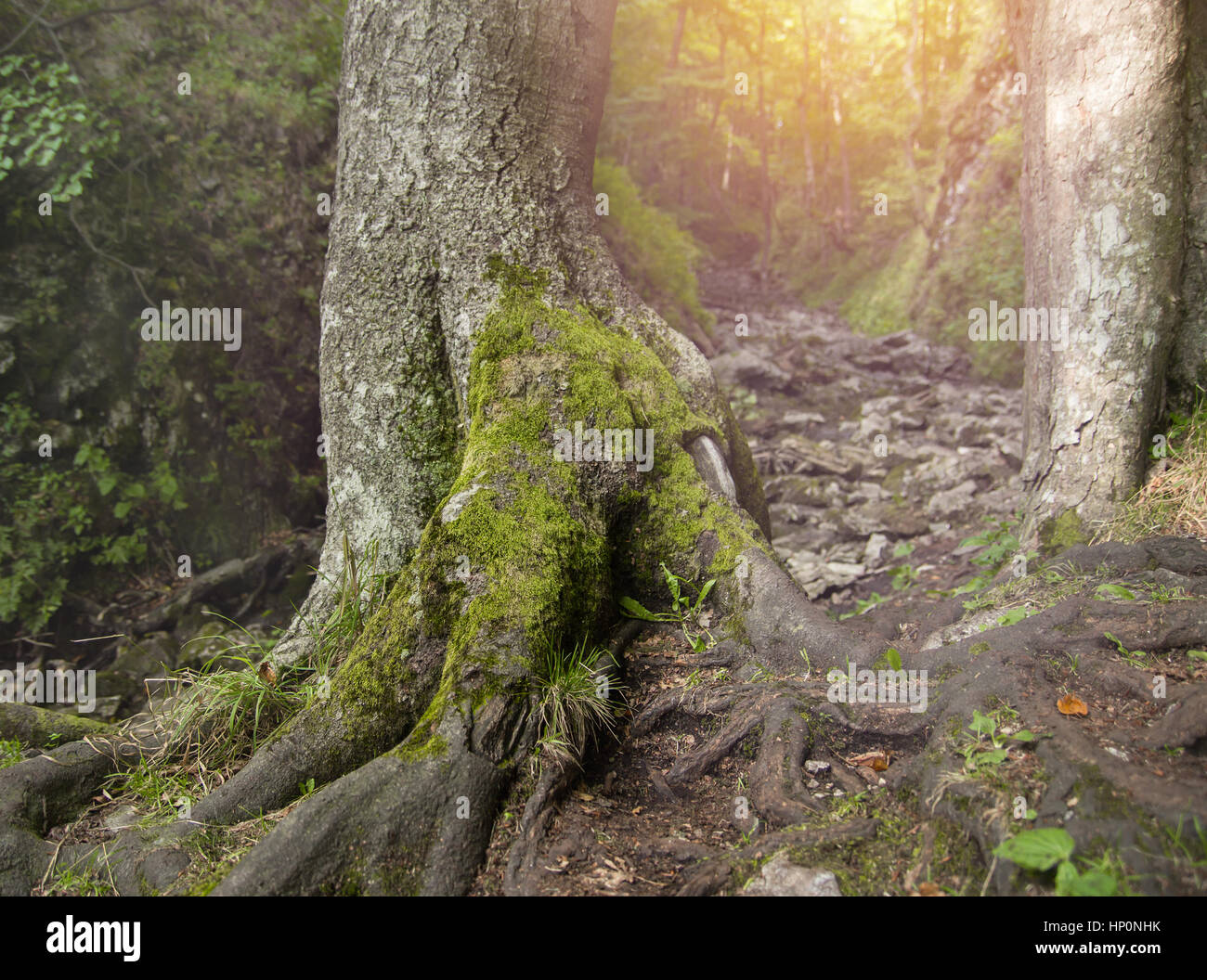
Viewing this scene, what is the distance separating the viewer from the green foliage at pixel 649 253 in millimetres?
11758

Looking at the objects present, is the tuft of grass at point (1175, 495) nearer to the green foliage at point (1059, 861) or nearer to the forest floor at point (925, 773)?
the forest floor at point (925, 773)

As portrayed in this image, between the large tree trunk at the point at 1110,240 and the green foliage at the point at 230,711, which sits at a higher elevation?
the large tree trunk at the point at 1110,240

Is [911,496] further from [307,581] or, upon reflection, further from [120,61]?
[120,61]

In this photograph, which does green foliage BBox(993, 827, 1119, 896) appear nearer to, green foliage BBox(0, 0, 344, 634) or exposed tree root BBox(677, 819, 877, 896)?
exposed tree root BBox(677, 819, 877, 896)

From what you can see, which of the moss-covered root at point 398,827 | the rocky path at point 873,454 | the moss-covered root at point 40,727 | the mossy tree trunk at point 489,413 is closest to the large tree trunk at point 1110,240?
the mossy tree trunk at point 489,413

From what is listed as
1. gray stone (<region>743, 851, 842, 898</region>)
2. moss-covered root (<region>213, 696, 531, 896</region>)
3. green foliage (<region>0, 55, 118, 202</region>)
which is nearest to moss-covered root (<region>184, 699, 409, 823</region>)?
moss-covered root (<region>213, 696, 531, 896</region>)

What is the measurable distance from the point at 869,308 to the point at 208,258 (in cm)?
1376

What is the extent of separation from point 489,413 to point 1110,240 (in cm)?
352

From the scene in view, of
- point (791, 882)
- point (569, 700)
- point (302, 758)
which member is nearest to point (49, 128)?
point (302, 758)

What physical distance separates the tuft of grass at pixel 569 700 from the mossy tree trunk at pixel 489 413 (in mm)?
62
